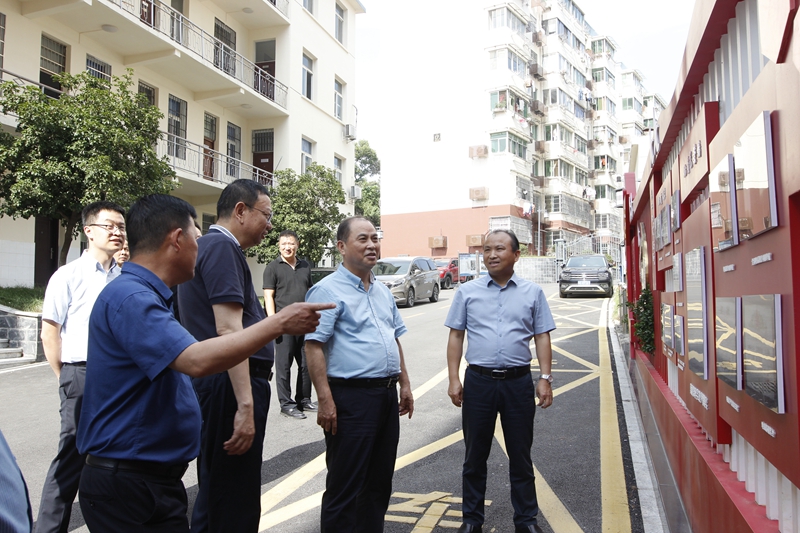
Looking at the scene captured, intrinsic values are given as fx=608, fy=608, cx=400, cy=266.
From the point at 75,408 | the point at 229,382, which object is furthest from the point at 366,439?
the point at 75,408

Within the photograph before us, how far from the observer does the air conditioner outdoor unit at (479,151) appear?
125ft

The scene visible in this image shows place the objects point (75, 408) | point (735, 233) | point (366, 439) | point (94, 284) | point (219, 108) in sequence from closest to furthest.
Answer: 1. point (735, 233)
2. point (366, 439)
3. point (75, 408)
4. point (94, 284)
5. point (219, 108)

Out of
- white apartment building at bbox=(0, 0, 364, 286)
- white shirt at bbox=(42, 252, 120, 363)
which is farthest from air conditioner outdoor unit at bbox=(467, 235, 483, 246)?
white shirt at bbox=(42, 252, 120, 363)

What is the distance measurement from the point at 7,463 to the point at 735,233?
9.23ft

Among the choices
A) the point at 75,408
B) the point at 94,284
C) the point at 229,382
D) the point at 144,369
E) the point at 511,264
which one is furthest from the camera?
the point at 511,264

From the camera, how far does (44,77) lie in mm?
14477

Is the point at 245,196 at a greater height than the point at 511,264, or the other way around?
the point at 245,196

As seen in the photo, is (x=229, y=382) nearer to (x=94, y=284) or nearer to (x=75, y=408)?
(x=75, y=408)

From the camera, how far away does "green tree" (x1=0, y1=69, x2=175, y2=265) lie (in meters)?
10.8

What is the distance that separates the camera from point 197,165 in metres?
18.6

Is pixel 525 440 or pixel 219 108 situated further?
pixel 219 108

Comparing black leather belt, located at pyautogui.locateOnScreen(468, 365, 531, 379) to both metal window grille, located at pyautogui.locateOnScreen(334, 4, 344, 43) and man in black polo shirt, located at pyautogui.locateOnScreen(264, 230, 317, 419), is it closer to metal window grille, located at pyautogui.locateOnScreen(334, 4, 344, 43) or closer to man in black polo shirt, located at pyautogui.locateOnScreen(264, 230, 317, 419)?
man in black polo shirt, located at pyautogui.locateOnScreen(264, 230, 317, 419)

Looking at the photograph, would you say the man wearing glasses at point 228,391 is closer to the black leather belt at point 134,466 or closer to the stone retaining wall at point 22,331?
the black leather belt at point 134,466

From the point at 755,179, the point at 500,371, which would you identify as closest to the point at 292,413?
the point at 500,371
